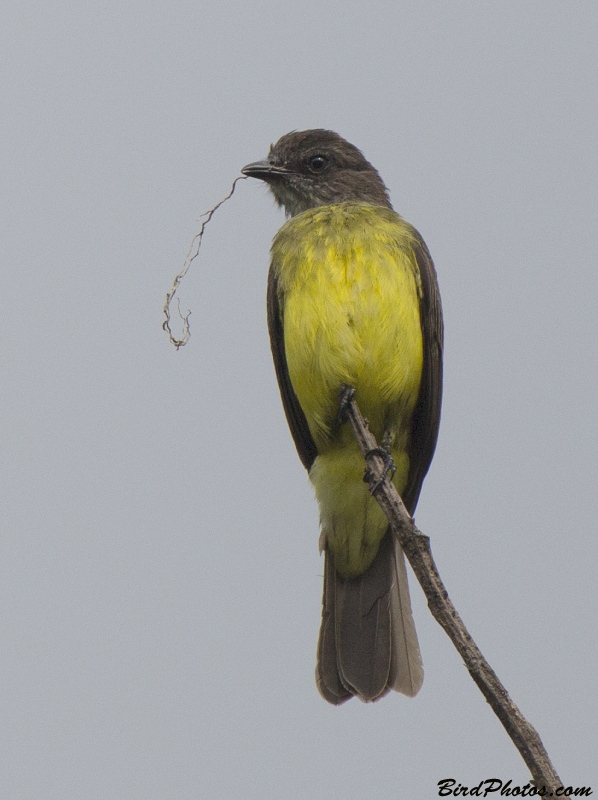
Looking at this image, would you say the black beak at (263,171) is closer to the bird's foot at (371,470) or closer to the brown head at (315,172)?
the brown head at (315,172)

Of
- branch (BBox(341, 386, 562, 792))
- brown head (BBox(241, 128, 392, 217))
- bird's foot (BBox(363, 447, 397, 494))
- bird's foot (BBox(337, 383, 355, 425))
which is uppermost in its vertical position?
brown head (BBox(241, 128, 392, 217))

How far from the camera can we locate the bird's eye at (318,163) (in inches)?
285

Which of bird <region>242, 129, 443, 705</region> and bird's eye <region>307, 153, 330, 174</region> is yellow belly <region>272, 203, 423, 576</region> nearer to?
bird <region>242, 129, 443, 705</region>

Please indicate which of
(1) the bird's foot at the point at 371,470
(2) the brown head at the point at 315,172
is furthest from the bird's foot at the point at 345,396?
(2) the brown head at the point at 315,172

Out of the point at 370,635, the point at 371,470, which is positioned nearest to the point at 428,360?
the point at 371,470

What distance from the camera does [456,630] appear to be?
390 centimetres

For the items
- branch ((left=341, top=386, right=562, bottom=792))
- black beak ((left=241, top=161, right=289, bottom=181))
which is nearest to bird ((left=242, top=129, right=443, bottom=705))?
black beak ((left=241, top=161, right=289, bottom=181))

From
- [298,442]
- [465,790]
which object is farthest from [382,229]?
[465,790]

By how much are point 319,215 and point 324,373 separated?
3.61 ft

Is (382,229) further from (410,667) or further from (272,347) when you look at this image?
(410,667)

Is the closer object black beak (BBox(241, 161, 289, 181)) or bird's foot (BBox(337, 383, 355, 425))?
bird's foot (BBox(337, 383, 355, 425))

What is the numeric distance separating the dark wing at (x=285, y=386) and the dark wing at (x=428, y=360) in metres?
0.63

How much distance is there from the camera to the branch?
3.44m

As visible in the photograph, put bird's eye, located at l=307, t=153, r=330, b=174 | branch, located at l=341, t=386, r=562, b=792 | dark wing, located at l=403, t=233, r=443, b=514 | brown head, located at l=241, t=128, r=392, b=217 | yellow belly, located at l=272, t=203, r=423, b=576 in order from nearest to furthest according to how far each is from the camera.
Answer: branch, located at l=341, t=386, r=562, b=792
yellow belly, located at l=272, t=203, r=423, b=576
dark wing, located at l=403, t=233, r=443, b=514
brown head, located at l=241, t=128, r=392, b=217
bird's eye, located at l=307, t=153, r=330, b=174
